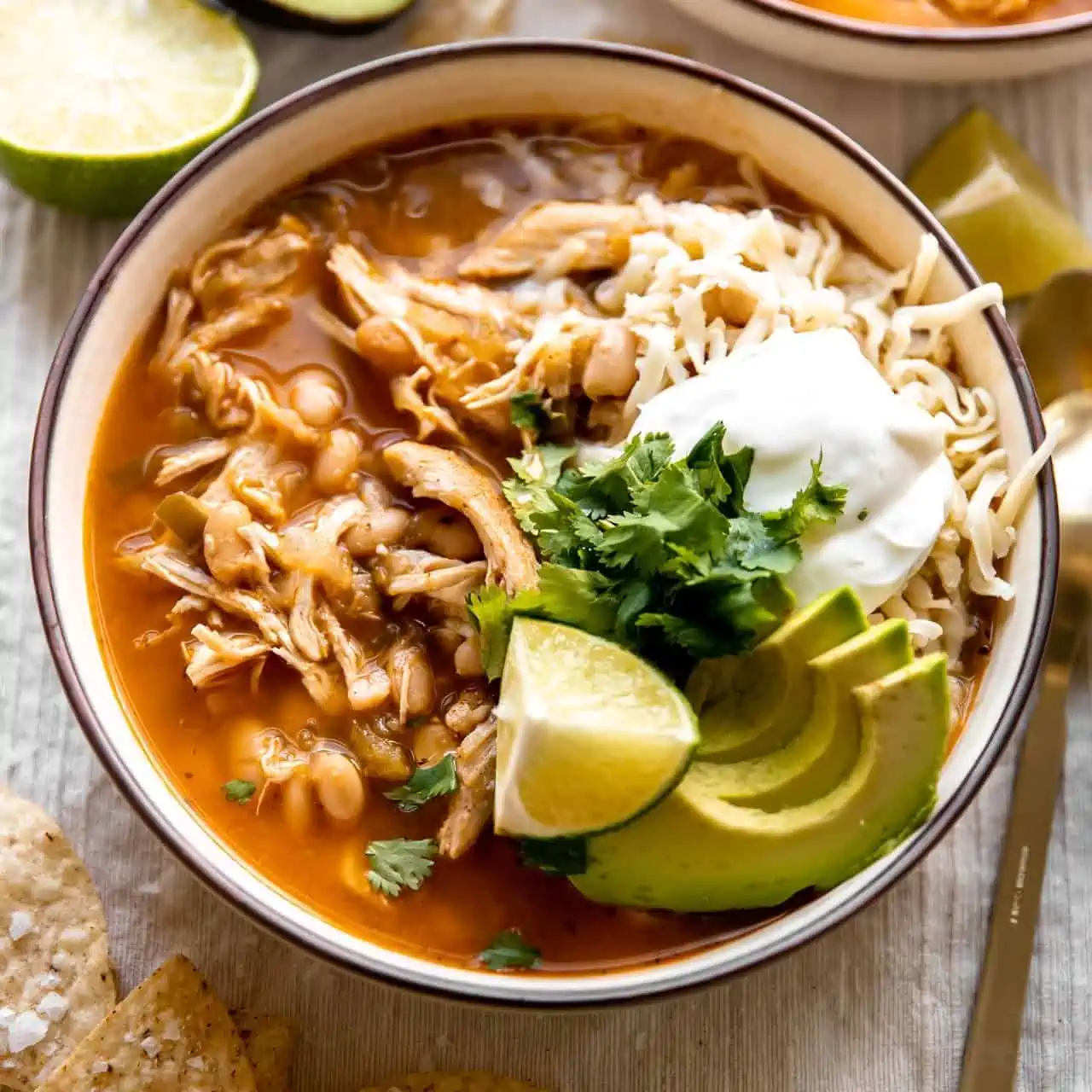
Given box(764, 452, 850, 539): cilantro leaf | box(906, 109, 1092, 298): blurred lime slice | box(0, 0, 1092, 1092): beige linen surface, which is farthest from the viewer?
box(906, 109, 1092, 298): blurred lime slice

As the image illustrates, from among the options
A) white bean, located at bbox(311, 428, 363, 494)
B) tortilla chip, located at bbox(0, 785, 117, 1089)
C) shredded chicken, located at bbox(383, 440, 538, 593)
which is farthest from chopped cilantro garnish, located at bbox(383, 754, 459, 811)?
tortilla chip, located at bbox(0, 785, 117, 1089)

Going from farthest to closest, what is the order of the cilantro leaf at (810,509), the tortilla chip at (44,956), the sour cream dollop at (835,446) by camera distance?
the tortilla chip at (44,956), the sour cream dollop at (835,446), the cilantro leaf at (810,509)

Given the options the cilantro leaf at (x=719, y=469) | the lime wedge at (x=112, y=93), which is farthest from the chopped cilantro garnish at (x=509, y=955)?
the lime wedge at (x=112, y=93)

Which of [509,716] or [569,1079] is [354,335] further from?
→ [569,1079]

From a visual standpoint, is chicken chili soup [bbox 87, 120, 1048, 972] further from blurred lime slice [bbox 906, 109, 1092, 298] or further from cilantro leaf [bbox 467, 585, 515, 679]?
blurred lime slice [bbox 906, 109, 1092, 298]

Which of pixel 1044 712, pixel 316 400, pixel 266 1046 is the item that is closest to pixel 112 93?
pixel 316 400

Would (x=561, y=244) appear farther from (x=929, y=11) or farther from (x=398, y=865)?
(x=398, y=865)

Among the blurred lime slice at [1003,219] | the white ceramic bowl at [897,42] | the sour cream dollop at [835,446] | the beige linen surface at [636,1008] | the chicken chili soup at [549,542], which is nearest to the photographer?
the chicken chili soup at [549,542]

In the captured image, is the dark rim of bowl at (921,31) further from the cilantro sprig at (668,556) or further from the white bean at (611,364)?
the cilantro sprig at (668,556)
